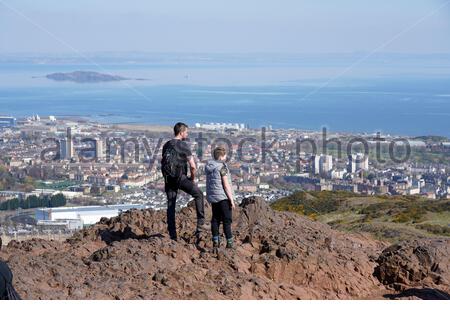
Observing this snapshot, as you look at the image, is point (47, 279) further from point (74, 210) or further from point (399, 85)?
point (399, 85)

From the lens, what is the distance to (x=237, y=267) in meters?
9.34

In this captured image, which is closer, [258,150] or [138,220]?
[138,220]

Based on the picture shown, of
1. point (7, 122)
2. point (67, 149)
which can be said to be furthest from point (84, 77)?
point (67, 149)

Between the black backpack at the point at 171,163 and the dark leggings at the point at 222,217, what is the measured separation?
2.32ft

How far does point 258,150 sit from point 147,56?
7.03m

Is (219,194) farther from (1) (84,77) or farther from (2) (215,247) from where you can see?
(1) (84,77)

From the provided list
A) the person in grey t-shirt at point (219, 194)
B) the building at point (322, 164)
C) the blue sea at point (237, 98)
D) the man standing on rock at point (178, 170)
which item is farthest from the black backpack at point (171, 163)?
the blue sea at point (237, 98)

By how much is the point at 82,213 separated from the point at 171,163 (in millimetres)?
7101

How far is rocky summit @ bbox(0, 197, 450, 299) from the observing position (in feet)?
27.9

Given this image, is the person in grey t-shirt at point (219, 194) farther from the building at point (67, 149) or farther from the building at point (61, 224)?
the building at point (67, 149)

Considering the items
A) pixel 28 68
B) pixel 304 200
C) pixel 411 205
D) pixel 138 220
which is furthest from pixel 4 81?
pixel 138 220

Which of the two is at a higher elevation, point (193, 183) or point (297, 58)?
point (297, 58)

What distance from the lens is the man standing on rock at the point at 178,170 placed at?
1057cm

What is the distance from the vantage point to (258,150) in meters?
23.0
